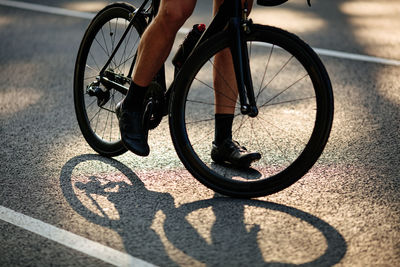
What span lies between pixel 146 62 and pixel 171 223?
0.88 meters

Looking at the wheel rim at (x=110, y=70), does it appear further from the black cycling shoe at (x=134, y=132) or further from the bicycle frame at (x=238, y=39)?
the bicycle frame at (x=238, y=39)

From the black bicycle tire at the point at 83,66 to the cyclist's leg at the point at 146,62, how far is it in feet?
0.73

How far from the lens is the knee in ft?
10.4

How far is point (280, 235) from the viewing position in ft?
9.46

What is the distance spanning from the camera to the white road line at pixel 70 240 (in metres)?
2.70

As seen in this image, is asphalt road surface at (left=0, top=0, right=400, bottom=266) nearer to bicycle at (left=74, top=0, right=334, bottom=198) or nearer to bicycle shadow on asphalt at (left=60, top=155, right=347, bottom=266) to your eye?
bicycle shadow on asphalt at (left=60, top=155, right=347, bottom=266)

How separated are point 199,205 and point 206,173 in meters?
0.17

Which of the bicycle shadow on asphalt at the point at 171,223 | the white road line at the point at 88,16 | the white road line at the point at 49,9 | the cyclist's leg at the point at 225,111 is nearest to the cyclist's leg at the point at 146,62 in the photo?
the bicycle shadow on asphalt at the point at 171,223

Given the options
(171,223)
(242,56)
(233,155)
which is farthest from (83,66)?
(171,223)

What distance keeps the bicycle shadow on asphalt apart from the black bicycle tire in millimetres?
239

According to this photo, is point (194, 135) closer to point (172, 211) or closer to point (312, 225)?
point (172, 211)

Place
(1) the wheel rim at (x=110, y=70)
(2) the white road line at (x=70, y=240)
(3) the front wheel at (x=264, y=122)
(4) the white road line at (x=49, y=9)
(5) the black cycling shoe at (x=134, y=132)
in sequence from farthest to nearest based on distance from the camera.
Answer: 1. (4) the white road line at (x=49, y=9)
2. (1) the wheel rim at (x=110, y=70)
3. (5) the black cycling shoe at (x=134, y=132)
4. (3) the front wheel at (x=264, y=122)
5. (2) the white road line at (x=70, y=240)

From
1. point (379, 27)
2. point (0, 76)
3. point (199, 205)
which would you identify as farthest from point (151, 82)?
point (379, 27)

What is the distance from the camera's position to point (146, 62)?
3.35 m
